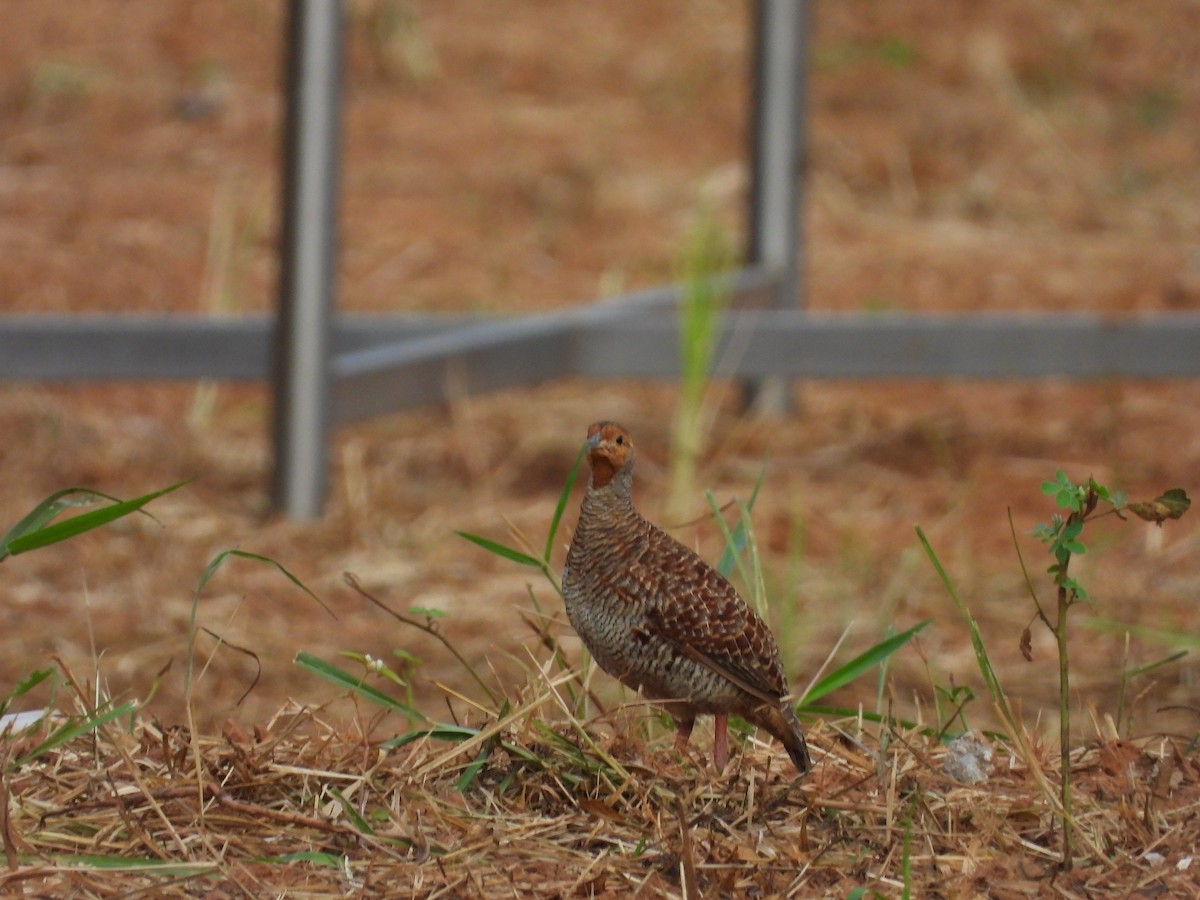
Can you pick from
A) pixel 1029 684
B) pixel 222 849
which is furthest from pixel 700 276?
pixel 222 849

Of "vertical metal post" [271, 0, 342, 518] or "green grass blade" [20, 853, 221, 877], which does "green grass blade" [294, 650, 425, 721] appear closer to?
"green grass blade" [20, 853, 221, 877]

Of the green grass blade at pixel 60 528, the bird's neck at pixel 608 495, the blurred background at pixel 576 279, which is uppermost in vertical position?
the green grass blade at pixel 60 528

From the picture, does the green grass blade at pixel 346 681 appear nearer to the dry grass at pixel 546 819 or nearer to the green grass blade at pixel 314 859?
the dry grass at pixel 546 819

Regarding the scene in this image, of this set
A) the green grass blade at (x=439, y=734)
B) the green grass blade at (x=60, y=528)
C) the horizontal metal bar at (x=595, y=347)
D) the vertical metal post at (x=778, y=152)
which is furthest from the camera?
the vertical metal post at (x=778, y=152)

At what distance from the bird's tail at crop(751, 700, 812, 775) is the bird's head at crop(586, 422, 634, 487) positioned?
0.39 metres

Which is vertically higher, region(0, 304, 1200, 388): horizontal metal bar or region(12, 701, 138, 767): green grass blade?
region(12, 701, 138, 767): green grass blade

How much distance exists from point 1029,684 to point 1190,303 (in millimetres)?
3699

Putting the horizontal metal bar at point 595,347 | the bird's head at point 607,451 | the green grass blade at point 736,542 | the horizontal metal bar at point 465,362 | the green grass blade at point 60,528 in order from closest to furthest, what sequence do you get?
the green grass blade at point 60,528, the bird's head at point 607,451, the green grass blade at point 736,542, the horizontal metal bar at point 465,362, the horizontal metal bar at point 595,347

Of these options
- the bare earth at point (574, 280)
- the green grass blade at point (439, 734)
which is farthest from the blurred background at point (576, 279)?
the green grass blade at point (439, 734)

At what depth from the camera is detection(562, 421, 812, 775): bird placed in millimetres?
2412

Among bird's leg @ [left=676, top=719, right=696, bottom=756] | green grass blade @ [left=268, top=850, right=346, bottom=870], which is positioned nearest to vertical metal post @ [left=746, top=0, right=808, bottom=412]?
bird's leg @ [left=676, top=719, right=696, bottom=756]

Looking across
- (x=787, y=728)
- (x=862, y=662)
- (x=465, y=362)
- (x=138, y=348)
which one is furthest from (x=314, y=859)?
(x=138, y=348)

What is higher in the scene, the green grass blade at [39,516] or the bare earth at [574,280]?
the green grass blade at [39,516]

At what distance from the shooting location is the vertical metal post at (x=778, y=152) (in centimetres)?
635
